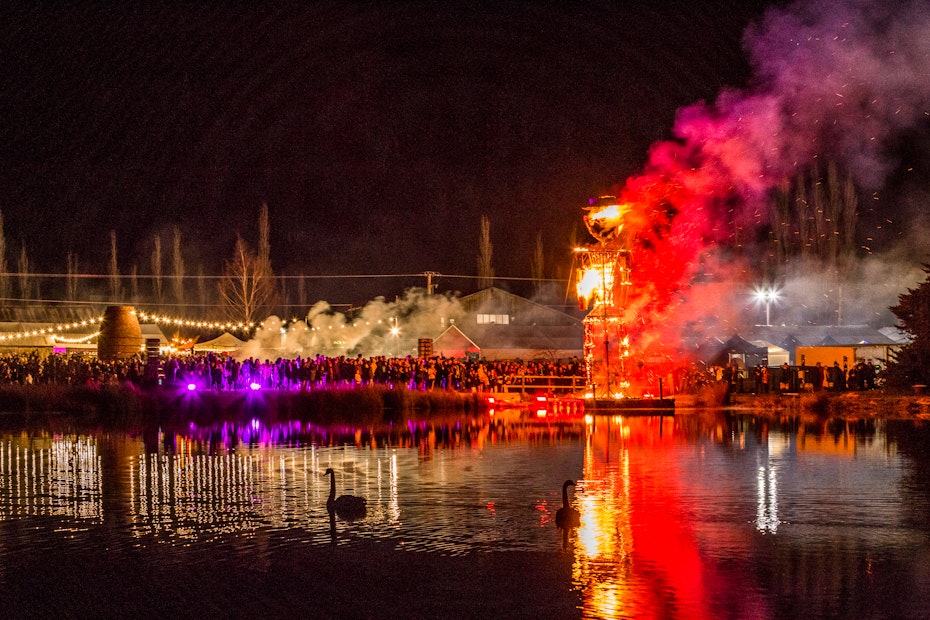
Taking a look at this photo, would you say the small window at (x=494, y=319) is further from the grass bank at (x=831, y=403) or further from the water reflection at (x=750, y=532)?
the water reflection at (x=750, y=532)

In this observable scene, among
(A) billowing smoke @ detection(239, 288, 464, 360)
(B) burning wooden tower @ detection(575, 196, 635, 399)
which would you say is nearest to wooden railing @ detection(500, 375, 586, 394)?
(B) burning wooden tower @ detection(575, 196, 635, 399)

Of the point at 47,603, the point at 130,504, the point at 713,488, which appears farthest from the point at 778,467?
the point at 47,603

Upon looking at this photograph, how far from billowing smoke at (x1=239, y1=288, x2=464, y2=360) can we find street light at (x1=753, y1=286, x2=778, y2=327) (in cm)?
2510

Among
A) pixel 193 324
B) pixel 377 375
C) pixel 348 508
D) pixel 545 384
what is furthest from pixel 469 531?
pixel 193 324

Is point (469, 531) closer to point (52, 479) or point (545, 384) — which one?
point (52, 479)

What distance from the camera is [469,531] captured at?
1706 centimetres

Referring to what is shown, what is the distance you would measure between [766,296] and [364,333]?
105ft

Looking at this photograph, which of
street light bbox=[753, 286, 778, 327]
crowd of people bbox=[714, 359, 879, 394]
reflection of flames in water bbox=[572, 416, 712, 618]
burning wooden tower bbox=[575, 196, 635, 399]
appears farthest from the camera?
street light bbox=[753, 286, 778, 327]

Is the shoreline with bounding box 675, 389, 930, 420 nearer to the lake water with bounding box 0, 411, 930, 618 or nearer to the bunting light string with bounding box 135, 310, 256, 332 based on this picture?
the lake water with bounding box 0, 411, 930, 618

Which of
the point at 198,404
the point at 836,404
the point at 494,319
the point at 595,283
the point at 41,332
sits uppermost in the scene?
the point at 595,283

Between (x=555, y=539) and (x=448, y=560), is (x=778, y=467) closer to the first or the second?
(x=555, y=539)

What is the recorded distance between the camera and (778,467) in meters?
24.4

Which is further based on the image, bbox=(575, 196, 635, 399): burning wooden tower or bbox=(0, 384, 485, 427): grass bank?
bbox=(575, 196, 635, 399): burning wooden tower

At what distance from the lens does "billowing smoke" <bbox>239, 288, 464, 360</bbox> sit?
70.8m
